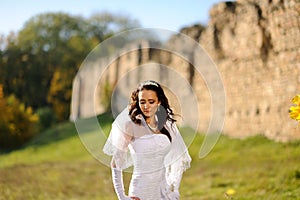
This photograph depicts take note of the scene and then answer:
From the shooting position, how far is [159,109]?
3363 millimetres

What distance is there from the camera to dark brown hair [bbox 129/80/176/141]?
10.8 feet

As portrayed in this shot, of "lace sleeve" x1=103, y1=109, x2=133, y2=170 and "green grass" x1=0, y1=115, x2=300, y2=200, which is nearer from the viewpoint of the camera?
"lace sleeve" x1=103, y1=109, x2=133, y2=170

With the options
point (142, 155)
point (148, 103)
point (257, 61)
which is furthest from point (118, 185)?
point (257, 61)

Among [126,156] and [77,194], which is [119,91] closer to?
[126,156]

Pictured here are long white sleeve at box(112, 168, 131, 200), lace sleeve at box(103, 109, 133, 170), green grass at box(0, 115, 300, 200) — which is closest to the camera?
long white sleeve at box(112, 168, 131, 200)

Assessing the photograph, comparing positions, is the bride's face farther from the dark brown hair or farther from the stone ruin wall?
the stone ruin wall

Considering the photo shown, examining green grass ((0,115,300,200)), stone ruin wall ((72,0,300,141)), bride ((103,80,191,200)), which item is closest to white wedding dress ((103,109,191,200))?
bride ((103,80,191,200))

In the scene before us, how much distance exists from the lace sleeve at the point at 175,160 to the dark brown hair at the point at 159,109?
6 centimetres

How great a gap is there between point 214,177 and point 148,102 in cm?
523

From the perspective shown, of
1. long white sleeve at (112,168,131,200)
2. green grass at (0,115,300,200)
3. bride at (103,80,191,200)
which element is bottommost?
green grass at (0,115,300,200)

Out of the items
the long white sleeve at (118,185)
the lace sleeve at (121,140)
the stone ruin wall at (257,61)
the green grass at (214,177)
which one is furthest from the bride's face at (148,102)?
the stone ruin wall at (257,61)

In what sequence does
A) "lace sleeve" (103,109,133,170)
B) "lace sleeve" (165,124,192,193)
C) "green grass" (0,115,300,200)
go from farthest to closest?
1. "green grass" (0,115,300,200)
2. "lace sleeve" (165,124,192,193)
3. "lace sleeve" (103,109,133,170)

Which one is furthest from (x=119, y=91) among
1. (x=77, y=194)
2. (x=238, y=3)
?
(x=238, y=3)

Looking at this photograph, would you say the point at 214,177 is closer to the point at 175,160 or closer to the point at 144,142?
the point at 175,160
